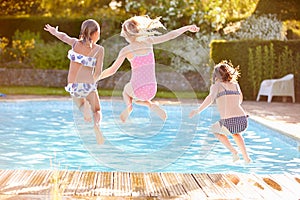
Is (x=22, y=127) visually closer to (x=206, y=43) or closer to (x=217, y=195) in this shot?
(x=217, y=195)

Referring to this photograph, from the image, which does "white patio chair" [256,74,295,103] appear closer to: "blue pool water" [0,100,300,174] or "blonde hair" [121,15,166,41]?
"blue pool water" [0,100,300,174]

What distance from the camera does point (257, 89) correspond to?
45.1 ft

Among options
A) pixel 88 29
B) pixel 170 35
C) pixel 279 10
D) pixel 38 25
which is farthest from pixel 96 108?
pixel 38 25

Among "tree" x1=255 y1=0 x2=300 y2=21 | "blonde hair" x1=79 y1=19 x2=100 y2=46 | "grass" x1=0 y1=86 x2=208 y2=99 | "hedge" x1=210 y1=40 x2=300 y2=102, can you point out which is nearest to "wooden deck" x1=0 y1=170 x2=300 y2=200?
→ "blonde hair" x1=79 y1=19 x2=100 y2=46

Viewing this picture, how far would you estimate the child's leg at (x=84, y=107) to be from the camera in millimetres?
3826

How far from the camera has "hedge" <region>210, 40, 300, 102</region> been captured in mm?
13672

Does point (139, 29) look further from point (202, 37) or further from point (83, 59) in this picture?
point (202, 37)

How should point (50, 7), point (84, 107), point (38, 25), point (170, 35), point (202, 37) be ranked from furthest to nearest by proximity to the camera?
point (50, 7), point (38, 25), point (202, 37), point (84, 107), point (170, 35)

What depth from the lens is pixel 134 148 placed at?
7395 mm

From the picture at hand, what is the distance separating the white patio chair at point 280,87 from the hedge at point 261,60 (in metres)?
0.33

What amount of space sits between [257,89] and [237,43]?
1.23 metres

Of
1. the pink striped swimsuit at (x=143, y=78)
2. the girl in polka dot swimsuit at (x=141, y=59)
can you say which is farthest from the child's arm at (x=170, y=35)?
the pink striped swimsuit at (x=143, y=78)

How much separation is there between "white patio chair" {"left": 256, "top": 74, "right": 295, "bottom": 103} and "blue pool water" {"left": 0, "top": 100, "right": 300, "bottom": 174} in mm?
3644

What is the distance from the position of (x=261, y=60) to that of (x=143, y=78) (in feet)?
33.7
